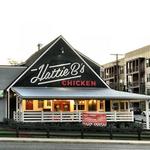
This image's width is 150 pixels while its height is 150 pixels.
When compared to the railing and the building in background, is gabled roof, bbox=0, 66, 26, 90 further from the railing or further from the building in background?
the building in background

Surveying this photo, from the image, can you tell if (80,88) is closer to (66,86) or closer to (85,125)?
(66,86)

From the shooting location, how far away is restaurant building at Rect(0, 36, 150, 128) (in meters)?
43.2

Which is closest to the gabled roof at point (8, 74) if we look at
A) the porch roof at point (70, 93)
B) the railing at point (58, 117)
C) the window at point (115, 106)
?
the porch roof at point (70, 93)

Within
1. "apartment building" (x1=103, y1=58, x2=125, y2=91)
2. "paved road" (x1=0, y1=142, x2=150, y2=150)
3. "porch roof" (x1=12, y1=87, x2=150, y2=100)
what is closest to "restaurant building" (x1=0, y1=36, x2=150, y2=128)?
"porch roof" (x1=12, y1=87, x2=150, y2=100)

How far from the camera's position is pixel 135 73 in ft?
403

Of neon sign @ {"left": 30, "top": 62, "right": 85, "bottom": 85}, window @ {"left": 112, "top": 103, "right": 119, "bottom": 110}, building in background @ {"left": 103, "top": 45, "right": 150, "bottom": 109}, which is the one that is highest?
building in background @ {"left": 103, "top": 45, "right": 150, "bottom": 109}

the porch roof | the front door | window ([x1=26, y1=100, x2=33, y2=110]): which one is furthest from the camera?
the front door

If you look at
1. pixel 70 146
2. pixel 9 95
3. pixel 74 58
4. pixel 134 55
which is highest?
pixel 134 55

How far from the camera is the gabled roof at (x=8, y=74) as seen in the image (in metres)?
48.5

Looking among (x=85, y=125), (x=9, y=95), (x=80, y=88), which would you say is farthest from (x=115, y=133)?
(x=9, y=95)

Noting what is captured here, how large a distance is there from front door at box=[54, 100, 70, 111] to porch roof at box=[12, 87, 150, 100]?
1.17 meters

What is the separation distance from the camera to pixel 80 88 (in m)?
47.1

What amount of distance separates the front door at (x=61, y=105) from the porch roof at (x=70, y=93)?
1175 millimetres

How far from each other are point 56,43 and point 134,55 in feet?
274
